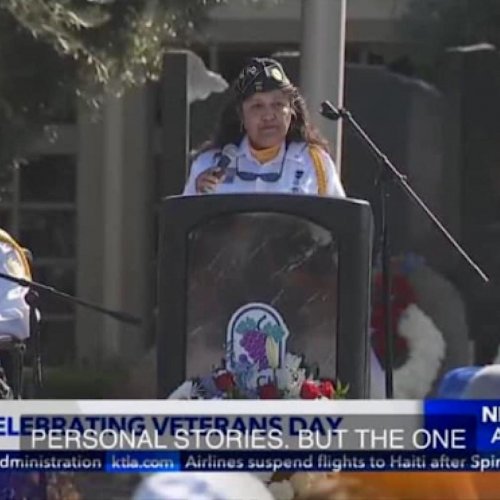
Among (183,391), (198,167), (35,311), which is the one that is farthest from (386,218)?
(35,311)

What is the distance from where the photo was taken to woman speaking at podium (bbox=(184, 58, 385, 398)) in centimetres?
397

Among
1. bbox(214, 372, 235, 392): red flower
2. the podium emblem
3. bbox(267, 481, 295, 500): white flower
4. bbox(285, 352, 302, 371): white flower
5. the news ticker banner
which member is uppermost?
the podium emblem

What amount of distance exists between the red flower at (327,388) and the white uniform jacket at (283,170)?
32cm

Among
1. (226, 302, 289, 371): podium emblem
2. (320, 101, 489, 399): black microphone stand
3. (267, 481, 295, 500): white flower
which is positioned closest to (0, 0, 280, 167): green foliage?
(320, 101, 489, 399): black microphone stand

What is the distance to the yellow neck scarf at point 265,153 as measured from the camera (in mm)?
3990

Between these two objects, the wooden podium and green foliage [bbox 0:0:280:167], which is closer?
the wooden podium

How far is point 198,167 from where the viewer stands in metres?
3.99

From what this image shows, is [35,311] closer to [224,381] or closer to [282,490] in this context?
[224,381]

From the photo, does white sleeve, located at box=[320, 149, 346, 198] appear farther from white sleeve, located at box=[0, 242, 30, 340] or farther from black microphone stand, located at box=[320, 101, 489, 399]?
white sleeve, located at box=[0, 242, 30, 340]

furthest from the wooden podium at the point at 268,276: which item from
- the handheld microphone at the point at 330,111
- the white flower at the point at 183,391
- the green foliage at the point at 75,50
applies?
the green foliage at the point at 75,50

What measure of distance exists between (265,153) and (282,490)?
573mm

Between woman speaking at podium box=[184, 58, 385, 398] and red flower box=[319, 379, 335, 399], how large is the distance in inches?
3.4

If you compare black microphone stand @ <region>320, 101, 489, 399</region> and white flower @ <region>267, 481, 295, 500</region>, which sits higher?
black microphone stand @ <region>320, 101, 489, 399</region>

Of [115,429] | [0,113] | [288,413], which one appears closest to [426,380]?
[288,413]
